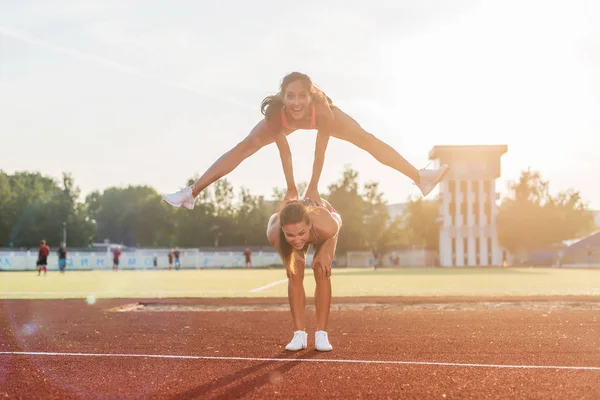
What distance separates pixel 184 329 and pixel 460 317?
174 inches

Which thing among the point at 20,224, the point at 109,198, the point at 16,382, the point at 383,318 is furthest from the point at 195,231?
the point at 16,382

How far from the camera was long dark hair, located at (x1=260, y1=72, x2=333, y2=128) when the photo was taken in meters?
6.79

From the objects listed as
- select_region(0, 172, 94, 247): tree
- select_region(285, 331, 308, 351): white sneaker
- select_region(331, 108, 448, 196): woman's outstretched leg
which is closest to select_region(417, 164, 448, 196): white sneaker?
select_region(331, 108, 448, 196): woman's outstretched leg

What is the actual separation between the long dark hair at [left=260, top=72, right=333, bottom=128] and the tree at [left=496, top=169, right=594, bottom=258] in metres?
66.2

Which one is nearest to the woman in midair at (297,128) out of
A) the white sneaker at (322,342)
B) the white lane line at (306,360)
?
the white sneaker at (322,342)

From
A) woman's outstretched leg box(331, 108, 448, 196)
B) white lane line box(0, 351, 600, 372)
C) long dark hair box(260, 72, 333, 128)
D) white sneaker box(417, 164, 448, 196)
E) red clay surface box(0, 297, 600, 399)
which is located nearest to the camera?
red clay surface box(0, 297, 600, 399)

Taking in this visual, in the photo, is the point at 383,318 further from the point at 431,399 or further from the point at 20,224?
the point at 20,224

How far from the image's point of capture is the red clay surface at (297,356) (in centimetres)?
487

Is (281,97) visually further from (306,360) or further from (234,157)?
(306,360)

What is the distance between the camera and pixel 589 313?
11.7 metres

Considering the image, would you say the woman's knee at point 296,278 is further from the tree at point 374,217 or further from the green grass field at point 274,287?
the tree at point 374,217

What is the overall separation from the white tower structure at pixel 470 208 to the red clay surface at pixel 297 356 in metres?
56.8

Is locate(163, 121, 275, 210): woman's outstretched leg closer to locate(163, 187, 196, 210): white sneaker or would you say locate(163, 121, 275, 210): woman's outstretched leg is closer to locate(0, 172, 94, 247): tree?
locate(163, 187, 196, 210): white sneaker

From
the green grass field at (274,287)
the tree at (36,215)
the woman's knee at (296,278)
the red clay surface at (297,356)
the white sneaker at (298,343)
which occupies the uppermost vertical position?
the tree at (36,215)
